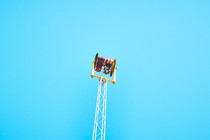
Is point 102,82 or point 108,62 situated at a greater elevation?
point 108,62

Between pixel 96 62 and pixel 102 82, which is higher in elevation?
pixel 96 62
